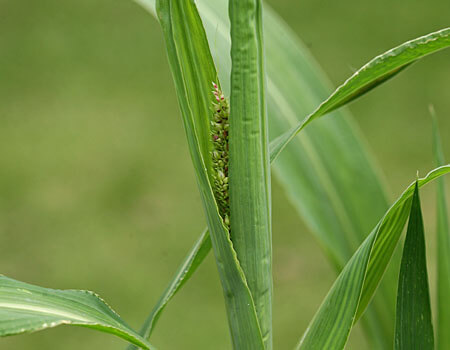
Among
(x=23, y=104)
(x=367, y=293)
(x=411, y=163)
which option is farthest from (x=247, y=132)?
(x=23, y=104)

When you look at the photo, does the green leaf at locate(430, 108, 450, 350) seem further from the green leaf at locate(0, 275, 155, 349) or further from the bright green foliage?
the green leaf at locate(0, 275, 155, 349)

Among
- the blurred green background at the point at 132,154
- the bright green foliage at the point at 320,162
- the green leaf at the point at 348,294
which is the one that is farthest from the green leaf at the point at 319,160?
the blurred green background at the point at 132,154

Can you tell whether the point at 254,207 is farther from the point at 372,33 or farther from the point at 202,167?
the point at 372,33

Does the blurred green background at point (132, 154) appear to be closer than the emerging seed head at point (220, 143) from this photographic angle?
No

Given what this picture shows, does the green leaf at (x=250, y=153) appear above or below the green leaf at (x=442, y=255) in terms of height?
above

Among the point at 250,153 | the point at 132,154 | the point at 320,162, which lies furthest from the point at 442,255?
the point at 132,154

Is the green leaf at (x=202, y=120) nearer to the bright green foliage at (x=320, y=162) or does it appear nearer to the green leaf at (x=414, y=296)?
the green leaf at (x=414, y=296)
